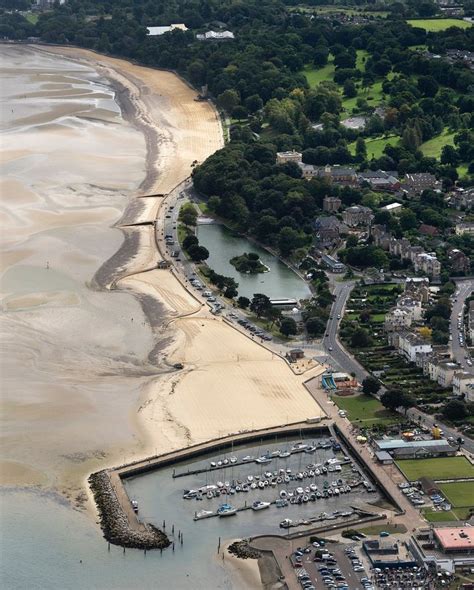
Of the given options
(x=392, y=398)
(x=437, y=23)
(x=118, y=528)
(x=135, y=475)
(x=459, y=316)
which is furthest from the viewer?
(x=437, y=23)

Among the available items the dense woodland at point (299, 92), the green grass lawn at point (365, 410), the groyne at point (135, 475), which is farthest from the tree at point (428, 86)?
the groyne at point (135, 475)

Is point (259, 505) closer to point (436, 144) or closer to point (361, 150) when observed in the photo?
point (361, 150)

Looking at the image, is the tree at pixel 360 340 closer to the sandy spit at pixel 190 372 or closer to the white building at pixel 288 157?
the sandy spit at pixel 190 372

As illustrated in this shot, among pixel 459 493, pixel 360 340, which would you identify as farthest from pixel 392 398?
pixel 360 340

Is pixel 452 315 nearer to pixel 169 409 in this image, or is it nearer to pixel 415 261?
pixel 415 261

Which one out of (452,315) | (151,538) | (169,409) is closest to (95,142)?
(452,315)

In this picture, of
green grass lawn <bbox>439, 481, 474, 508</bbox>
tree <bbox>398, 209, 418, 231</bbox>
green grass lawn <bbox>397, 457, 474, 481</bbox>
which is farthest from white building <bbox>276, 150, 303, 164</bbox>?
green grass lawn <bbox>439, 481, 474, 508</bbox>
